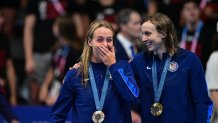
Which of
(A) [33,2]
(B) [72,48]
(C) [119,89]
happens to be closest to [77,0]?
(A) [33,2]

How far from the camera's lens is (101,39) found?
254 inches

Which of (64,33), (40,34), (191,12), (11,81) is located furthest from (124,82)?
(40,34)

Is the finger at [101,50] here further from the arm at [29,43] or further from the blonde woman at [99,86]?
the arm at [29,43]

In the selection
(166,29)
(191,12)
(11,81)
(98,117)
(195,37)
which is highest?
(191,12)

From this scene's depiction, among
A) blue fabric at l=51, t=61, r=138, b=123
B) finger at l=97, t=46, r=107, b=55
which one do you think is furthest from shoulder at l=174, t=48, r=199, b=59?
finger at l=97, t=46, r=107, b=55

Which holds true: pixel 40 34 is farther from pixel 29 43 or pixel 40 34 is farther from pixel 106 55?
pixel 106 55

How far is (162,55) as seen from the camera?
6852 mm

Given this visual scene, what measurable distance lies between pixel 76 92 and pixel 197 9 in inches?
152

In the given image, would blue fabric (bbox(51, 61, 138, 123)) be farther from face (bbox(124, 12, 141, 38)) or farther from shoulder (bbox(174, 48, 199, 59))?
face (bbox(124, 12, 141, 38))

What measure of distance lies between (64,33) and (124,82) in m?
3.51

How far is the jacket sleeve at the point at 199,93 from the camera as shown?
21.9 feet

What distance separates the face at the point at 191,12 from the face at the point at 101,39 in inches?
136

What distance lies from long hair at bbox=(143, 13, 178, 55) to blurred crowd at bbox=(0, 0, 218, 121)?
2104mm

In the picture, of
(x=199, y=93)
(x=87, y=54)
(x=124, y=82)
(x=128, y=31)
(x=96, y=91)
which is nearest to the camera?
(x=124, y=82)
